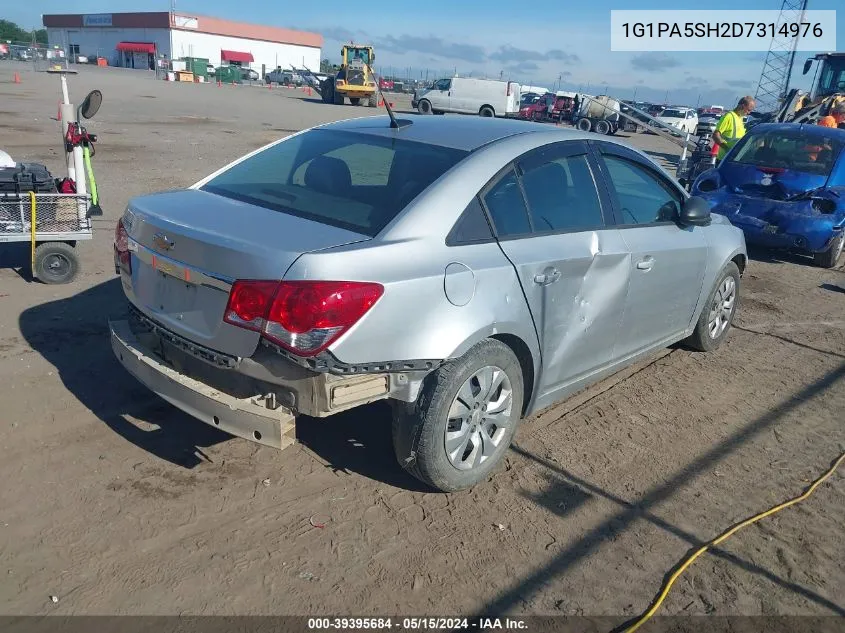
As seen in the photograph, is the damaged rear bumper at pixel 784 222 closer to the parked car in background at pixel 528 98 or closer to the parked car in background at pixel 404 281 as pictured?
the parked car in background at pixel 404 281

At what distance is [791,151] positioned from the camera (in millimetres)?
9359

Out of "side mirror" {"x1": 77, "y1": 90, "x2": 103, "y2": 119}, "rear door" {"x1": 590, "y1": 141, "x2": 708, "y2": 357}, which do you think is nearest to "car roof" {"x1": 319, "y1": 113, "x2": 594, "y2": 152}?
"rear door" {"x1": 590, "y1": 141, "x2": 708, "y2": 357}

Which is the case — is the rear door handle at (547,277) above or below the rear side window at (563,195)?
below

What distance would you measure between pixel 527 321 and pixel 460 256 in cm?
54

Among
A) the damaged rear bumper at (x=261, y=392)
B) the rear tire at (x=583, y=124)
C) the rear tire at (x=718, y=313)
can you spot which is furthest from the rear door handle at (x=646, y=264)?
the rear tire at (x=583, y=124)

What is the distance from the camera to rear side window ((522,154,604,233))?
3.75 m

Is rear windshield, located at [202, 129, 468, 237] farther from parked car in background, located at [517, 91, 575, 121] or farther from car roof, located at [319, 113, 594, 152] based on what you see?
parked car in background, located at [517, 91, 575, 121]

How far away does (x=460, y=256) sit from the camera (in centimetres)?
323

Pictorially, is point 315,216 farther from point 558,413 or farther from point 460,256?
point 558,413

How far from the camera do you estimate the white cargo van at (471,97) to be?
37.8 meters

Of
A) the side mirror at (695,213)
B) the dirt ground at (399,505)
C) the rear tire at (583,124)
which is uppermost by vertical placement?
the side mirror at (695,213)

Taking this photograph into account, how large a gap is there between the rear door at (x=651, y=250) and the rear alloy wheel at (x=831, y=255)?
4.80 metres

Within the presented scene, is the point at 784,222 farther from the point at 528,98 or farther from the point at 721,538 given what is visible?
the point at 528,98

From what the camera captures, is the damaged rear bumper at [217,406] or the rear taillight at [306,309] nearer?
the rear taillight at [306,309]
